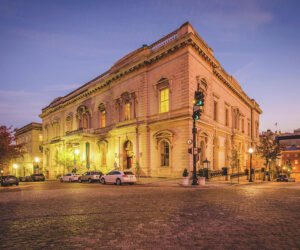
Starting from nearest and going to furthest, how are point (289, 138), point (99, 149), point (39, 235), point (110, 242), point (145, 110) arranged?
point (110, 242)
point (39, 235)
point (145, 110)
point (99, 149)
point (289, 138)

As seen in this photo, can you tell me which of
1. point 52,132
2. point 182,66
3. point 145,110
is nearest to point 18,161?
point 52,132

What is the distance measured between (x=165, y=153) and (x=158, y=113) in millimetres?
4446

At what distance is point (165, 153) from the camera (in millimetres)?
27719

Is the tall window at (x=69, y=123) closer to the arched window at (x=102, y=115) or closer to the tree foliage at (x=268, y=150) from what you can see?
the arched window at (x=102, y=115)

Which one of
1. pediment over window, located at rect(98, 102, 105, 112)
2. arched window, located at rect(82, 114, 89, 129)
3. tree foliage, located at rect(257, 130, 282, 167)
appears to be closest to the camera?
pediment over window, located at rect(98, 102, 105, 112)

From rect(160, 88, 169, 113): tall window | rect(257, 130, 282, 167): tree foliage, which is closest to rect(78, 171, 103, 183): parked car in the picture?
rect(160, 88, 169, 113): tall window

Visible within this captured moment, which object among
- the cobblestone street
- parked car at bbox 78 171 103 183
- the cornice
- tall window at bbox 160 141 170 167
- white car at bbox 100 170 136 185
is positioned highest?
the cornice

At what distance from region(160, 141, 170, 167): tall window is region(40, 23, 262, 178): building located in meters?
0.11

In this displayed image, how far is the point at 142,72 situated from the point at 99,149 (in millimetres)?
13968

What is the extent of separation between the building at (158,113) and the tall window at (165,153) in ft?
0.35

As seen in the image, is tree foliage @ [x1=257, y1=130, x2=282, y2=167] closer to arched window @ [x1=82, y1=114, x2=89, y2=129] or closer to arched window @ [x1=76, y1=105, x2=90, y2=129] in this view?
arched window @ [x1=76, y1=105, x2=90, y2=129]

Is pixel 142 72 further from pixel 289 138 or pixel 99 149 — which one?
pixel 289 138

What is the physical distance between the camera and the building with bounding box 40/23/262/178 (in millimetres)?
25969

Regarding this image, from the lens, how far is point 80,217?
8156 mm
